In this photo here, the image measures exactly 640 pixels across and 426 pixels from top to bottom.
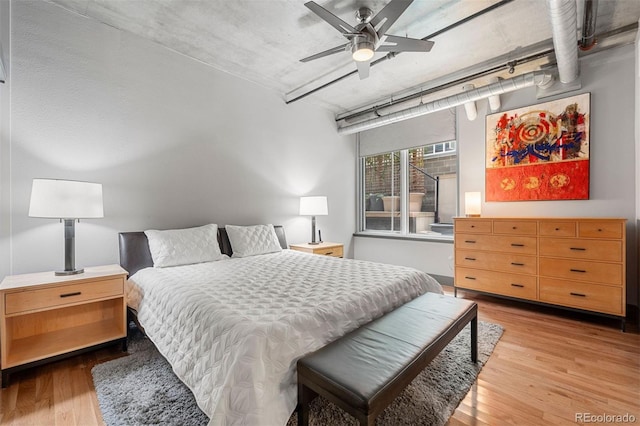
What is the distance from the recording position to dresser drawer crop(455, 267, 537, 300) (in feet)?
10.3

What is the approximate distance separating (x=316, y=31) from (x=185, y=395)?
10.5 ft

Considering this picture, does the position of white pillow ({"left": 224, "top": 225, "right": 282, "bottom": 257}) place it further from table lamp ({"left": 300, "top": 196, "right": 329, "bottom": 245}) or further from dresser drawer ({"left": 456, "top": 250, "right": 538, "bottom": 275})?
dresser drawer ({"left": 456, "top": 250, "right": 538, "bottom": 275})

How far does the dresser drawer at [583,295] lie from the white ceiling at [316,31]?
244 centimetres

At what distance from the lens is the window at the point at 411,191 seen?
447cm

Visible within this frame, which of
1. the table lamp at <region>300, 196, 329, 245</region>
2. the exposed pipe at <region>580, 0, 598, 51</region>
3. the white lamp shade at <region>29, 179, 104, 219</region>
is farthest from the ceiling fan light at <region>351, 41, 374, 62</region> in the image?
the white lamp shade at <region>29, 179, 104, 219</region>

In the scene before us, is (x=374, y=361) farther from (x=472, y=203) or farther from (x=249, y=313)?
(x=472, y=203)

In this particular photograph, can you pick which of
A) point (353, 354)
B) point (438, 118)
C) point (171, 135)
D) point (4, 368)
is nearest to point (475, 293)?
point (438, 118)

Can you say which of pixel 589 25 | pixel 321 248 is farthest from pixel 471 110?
pixel 321 248

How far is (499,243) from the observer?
3332mm

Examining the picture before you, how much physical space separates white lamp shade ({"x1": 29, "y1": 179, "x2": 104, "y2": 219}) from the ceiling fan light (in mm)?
2379

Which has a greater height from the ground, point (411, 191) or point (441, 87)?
point (441, 87)

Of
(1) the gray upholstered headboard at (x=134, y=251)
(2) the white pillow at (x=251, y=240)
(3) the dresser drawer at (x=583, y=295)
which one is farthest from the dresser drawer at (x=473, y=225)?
(1) the gray upholstered headboard at (x=134, y=251)

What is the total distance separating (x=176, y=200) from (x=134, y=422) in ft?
7.26

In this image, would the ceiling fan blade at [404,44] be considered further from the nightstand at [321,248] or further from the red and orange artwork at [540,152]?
the nightstand at [321,248]
